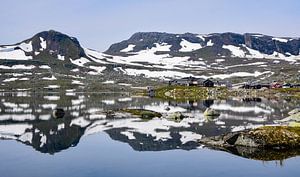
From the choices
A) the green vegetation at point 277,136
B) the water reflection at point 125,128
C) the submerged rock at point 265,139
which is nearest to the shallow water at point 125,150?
the water reflection at point 125,128

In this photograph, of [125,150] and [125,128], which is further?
[125,128]

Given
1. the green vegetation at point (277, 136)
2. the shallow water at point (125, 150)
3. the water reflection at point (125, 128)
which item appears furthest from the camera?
the water reflection at point (125, 128)

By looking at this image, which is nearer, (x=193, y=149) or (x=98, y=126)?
(x=193, y=149)

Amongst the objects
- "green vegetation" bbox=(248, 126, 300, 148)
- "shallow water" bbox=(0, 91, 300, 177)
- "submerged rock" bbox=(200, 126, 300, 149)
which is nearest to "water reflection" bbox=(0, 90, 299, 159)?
"shallow water" bbox=(0, 91, 300, 177)

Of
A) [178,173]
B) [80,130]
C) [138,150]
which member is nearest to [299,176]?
[178,173]

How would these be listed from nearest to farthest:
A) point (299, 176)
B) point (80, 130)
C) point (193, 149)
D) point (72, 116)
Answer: point (299, 176) → point (193, 149) → point (80, 130) → point (72, 116)

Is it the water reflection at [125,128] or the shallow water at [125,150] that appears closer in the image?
the shallow water at [125,150]

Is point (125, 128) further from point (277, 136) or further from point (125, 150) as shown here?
point (277, 136)

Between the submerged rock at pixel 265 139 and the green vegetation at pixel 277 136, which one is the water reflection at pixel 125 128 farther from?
the green vegetation at pixel 277 136

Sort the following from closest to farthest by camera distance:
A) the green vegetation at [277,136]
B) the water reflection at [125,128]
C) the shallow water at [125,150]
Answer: the shallow water at [125,150]
the green vegetation at [277,136]
the water reflection at [125,128]

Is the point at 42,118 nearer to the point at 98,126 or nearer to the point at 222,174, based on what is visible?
the point at 98,126

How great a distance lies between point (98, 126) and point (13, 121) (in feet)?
57.4

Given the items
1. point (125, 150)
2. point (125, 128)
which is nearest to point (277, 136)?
point (125, 150)

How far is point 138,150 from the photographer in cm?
4512
